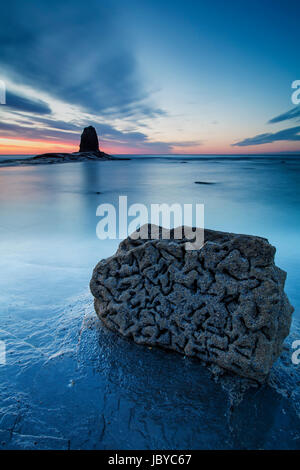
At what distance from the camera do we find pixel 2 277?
201 inches

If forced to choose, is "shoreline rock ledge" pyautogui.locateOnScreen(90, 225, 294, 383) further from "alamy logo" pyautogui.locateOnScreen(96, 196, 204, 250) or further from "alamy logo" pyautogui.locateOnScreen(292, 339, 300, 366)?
"alamy logo" pyautogui.locateOnScreen(292, 339, 300, 366)

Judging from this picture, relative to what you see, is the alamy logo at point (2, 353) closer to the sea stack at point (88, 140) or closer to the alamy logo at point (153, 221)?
the alamy logo at point (153, 221)

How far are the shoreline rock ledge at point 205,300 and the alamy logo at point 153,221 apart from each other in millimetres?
136

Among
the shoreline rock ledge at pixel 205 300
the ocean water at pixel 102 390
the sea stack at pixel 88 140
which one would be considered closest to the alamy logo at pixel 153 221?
the shoreline rock ledge at pixel 205 300

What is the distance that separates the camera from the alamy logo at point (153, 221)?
3529mm

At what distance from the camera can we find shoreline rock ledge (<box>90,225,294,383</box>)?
2.74m

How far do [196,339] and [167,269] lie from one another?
2.93ft

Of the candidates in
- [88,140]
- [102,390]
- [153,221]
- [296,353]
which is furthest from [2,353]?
[88,140]

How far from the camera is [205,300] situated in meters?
3.04

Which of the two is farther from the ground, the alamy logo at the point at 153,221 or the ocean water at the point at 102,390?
the alamy logo at the point at 153,221

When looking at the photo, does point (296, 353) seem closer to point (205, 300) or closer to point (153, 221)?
point (205, 300)
